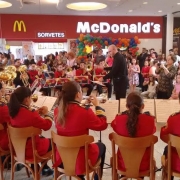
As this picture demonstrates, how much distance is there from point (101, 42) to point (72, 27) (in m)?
1.95

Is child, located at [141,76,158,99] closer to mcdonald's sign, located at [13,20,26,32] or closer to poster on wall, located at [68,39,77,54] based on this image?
poster on wall, located at [68,39,77,54]

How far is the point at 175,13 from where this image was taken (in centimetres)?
1277

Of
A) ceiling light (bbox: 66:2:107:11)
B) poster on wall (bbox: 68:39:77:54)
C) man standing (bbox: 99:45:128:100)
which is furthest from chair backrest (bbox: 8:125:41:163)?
poster on wall (bbox: 68:39:77:54)

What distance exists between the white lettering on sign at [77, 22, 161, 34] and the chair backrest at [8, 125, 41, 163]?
11.0 meters

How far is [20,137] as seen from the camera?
264 cm

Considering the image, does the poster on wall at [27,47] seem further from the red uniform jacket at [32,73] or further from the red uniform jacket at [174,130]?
the red uniform jacket at [174,130]

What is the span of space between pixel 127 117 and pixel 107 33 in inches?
450

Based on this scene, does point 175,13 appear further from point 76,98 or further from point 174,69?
point 76,98

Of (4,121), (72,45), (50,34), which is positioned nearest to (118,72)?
(4,121)

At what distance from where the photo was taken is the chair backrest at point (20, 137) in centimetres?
262

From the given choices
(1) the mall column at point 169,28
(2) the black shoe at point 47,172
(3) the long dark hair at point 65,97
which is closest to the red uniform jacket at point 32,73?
(2) the black shoe at point 47,172

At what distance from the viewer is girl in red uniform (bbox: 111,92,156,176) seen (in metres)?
2.39

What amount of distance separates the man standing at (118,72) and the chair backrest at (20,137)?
3379 millimetres

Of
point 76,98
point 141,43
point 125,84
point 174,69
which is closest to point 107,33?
point 141,43
